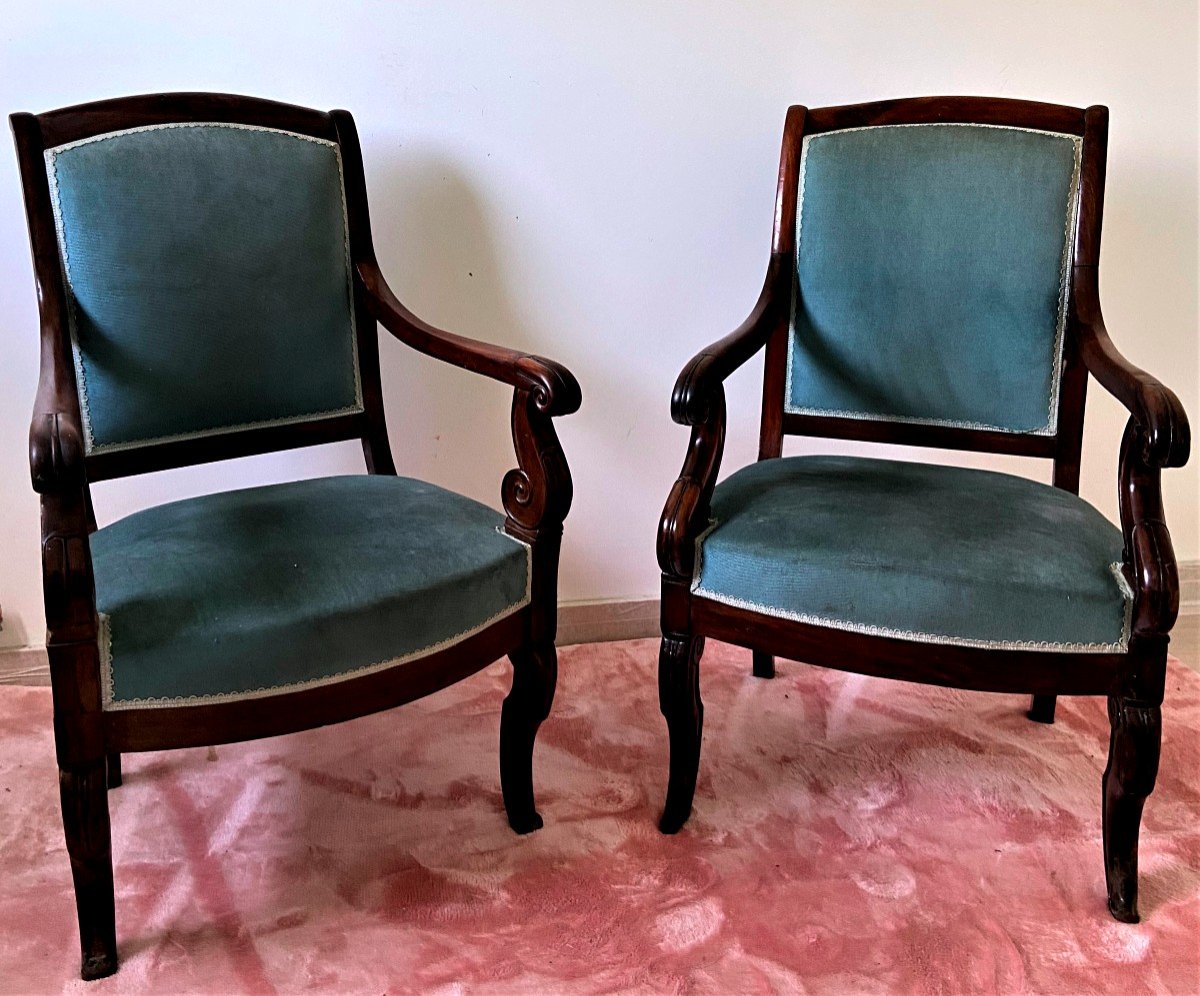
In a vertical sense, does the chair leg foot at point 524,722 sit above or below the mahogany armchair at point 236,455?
below

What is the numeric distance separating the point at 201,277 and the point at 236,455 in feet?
0.84

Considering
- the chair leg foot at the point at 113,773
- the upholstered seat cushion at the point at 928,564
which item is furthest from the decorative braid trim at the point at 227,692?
the chair leg foot at the point at 113,773

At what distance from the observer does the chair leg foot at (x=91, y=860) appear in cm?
119

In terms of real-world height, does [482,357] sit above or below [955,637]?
above

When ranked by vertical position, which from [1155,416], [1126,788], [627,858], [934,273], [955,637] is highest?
[934,273]

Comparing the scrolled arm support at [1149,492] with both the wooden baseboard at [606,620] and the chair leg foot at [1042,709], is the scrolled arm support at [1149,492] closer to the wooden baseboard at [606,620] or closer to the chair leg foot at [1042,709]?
the chair leg foot at [1042,709]

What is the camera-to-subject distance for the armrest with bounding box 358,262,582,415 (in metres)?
1.35

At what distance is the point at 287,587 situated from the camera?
4.01 feet

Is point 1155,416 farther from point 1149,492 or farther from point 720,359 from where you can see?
point 720,359

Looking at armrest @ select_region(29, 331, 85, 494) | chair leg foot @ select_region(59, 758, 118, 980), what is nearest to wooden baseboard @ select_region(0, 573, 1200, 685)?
chair leg foot @ select_region(59, 758, 118, 980)

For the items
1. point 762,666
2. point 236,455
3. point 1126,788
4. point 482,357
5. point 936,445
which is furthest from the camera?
point 762,666

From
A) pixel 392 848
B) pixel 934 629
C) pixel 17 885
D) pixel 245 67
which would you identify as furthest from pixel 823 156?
pixel 17 885

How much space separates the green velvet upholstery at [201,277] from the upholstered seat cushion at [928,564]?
673 mm

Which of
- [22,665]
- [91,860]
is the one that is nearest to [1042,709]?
[91,860]
